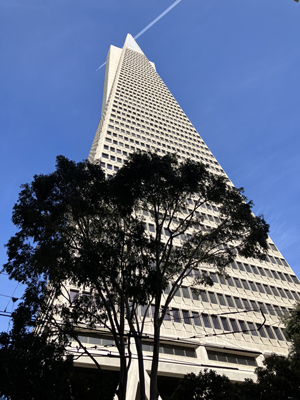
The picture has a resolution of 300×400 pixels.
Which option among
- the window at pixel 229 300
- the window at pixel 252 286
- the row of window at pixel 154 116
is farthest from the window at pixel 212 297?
the row of window at pixel 154 116

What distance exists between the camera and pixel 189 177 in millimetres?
13766

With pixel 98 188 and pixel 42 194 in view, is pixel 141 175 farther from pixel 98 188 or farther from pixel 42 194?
pixel 42 194

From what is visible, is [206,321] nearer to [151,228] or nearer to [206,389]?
[151,228]

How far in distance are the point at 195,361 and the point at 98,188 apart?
52.1 feet

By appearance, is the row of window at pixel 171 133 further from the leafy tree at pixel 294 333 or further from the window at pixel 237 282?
the leafy tree at pixel 294 333

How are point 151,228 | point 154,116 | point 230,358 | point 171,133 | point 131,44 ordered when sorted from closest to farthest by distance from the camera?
point 230,358 < point 151,228 < point 171,133 < point 154,116 < point 131,44

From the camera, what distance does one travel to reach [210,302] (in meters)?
26.0

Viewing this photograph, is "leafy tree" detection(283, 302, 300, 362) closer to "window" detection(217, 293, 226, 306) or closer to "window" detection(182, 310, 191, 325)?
"window" detection(182, 310, 191, 325)

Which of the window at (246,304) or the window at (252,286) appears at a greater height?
the window at (252,286)

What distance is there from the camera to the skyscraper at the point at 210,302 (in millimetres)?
21188

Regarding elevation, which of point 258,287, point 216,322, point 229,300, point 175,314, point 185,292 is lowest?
point 216,322

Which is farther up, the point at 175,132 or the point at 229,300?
the point at 175,132

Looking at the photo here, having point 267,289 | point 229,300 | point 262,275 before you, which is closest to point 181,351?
point 229,300

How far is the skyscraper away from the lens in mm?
21188
